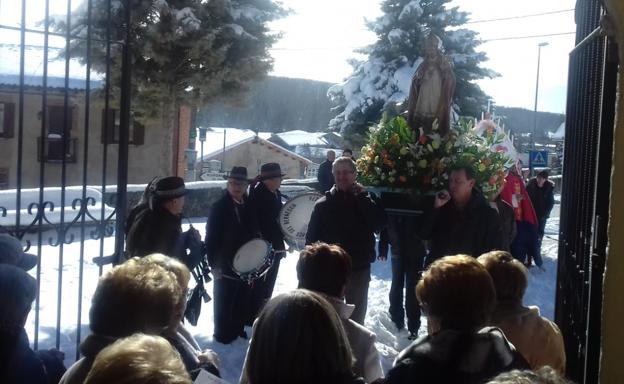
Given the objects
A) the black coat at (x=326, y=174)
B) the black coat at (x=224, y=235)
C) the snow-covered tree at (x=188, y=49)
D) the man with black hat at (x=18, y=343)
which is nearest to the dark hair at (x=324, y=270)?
the man with black hat at (x=18, y=343)

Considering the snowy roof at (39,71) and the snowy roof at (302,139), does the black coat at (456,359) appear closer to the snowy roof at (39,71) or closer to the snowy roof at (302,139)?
the snowy roof at (39,71)

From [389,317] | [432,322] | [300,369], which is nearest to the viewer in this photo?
[300,369]

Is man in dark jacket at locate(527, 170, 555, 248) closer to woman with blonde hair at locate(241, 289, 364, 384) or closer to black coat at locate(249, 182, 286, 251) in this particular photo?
black coat at locate(249, 182, 286, 251)

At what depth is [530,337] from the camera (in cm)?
316

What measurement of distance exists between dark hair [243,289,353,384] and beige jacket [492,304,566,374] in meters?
1.09

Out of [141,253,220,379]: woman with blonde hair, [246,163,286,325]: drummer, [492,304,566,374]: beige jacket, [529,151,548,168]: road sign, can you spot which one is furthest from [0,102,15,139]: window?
[492,304,566,374]: beige jacket

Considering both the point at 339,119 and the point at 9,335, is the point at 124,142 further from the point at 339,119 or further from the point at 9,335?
the point at 339,119

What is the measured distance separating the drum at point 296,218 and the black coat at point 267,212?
14 centimetres

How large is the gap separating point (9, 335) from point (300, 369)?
1290 millimetres

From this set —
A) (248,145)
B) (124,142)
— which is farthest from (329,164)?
(248,145)

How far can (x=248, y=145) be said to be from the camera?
4372 cm

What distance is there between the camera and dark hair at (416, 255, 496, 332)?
2666 millimetres

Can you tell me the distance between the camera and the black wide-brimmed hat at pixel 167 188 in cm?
539

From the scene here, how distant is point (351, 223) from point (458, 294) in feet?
10.7
